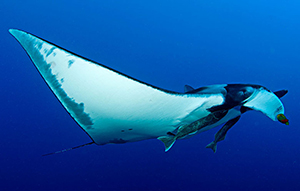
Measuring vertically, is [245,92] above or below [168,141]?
above

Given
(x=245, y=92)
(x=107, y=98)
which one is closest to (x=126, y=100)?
(x=107, y=98)

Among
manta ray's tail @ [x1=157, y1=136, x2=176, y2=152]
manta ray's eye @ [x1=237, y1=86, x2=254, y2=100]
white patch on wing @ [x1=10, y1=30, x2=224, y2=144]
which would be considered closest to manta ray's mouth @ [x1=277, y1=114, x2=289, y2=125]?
manta ray's eye @ [x1=237, y1=86, x2=254, y2=100]

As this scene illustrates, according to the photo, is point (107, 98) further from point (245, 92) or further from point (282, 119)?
point (282, 119)

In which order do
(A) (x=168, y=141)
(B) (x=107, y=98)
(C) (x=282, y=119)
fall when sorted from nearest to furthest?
(B) (x=107, y=98)
(C) (x=282, y=119)
(A) (x=168, y=141)

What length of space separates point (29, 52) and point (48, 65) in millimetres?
157

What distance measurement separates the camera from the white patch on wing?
131cm

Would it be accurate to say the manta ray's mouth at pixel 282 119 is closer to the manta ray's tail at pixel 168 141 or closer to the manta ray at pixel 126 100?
the manta ray at pixel 126 100

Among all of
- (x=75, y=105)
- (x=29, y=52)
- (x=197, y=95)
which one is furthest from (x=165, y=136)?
(x=29, y=52)

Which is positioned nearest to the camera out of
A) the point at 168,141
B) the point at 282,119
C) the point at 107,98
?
the point at 107,98

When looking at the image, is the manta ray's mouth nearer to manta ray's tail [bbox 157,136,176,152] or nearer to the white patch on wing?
the white patch on wing

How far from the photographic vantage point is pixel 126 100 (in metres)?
1.52

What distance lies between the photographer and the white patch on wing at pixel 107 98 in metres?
1.31

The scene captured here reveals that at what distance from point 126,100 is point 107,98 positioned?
5.7 inches

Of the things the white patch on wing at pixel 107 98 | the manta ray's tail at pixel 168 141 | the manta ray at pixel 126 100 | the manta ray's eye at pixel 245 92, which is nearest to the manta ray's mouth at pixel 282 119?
the manta ray at pixel 126 100
